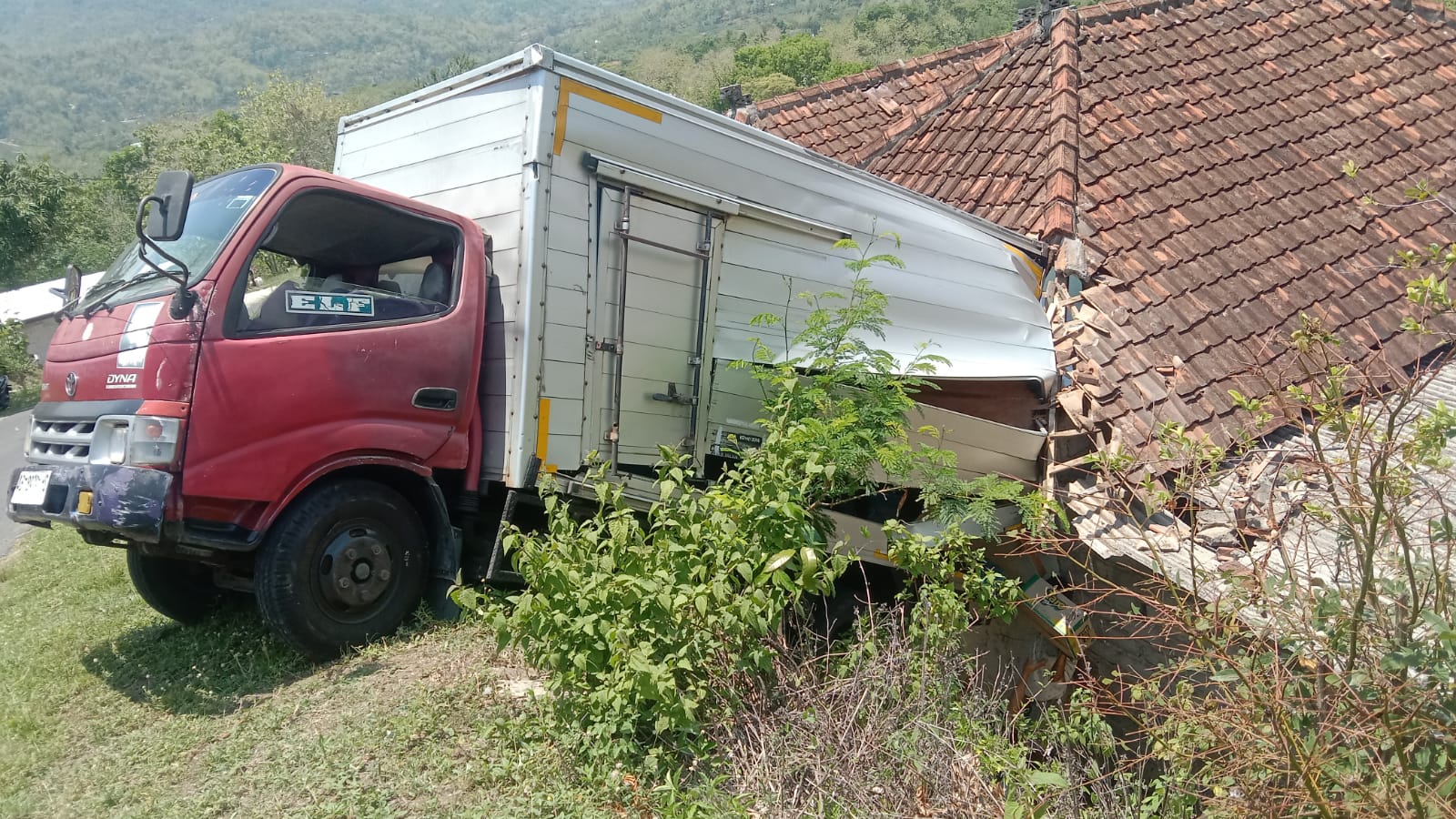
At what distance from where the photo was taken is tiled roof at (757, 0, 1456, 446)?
270 inches

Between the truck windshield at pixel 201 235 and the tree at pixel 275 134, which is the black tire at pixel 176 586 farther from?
the tree at pixel 275 134

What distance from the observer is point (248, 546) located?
433 cm

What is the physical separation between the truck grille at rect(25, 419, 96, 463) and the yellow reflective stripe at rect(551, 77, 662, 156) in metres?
2.50

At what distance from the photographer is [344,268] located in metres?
5.38

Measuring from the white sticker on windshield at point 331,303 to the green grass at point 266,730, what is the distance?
1672 millimetres

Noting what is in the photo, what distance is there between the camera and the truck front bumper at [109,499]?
396 centimetres

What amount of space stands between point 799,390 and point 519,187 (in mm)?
1750

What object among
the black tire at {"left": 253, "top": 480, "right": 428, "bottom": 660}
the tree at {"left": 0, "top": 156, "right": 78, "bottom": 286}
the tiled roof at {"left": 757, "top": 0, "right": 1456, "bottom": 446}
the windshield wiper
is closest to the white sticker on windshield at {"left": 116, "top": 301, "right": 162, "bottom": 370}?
the windshield wiper

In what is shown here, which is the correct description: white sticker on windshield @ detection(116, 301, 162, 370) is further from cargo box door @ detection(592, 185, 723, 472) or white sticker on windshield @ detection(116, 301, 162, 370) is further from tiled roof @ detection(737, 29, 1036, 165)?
tiled roof @ detection(737, 29, 1036, 165)

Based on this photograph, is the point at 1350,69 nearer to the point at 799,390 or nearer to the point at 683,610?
the point at 799,390

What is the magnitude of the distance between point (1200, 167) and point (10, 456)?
18.3 metres

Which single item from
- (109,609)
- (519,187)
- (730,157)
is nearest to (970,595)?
(730,157)

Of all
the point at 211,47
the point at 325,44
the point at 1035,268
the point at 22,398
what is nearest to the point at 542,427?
the point at 1035,268

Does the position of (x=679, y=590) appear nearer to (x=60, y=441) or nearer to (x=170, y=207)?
(x=170, y=207)
